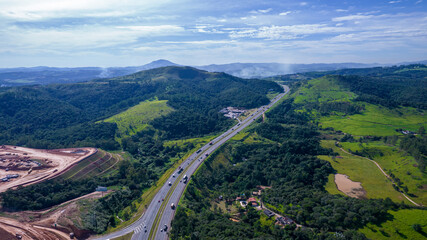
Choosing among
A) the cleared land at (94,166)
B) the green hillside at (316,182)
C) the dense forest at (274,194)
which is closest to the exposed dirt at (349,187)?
the green hillside at (316,182)

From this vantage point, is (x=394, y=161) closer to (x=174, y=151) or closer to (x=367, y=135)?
(x=367, y=135)

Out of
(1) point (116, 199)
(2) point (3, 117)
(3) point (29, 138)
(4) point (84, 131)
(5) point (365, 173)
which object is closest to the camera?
(1) point (116, 199)

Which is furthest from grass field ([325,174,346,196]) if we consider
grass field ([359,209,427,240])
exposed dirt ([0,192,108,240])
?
exposed dirt ([0,192,108,240])

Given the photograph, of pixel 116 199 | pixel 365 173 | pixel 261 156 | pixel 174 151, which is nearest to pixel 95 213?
pixel 116 199

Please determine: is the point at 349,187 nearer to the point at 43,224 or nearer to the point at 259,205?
the point at 259,205

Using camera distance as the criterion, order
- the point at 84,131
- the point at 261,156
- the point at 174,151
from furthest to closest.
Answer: the point at 84,131
the point at 174,151
the point at 261,156

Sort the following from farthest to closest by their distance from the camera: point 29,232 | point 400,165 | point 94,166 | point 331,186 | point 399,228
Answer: point 94,166
point 400,165
point 331,186
point 29,232
point 399,228

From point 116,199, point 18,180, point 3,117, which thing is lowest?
point 116,199

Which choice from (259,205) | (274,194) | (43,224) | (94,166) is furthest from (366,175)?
(94,166)
